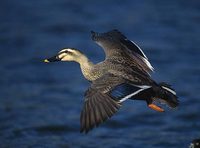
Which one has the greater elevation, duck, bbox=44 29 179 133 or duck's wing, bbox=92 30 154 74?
duck's wing, bbox=92 30 154 74

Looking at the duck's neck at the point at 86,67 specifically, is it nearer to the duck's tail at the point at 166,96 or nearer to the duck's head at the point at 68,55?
the duck's head at the point at 68,55

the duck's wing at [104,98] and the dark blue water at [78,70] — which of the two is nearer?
the duck's wing at [104,98]

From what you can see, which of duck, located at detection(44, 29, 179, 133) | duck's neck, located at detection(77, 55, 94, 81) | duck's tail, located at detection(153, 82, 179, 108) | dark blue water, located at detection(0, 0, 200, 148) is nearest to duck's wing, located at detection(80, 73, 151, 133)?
duck, located at detection(44, 29, 179, 133)

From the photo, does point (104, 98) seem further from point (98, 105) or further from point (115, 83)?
point (115, 83)

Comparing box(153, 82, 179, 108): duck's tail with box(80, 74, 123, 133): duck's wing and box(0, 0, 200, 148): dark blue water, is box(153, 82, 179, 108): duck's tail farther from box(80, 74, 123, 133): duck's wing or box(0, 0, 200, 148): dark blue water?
box(0, 0, 200, 148): dark blue water

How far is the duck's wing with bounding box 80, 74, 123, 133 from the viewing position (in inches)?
358

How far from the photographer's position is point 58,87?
50.1 feet

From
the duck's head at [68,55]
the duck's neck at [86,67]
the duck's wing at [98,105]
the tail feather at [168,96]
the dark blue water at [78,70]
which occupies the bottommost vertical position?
the duck's wing at [98,105]

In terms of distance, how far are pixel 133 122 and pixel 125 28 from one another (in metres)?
3.96

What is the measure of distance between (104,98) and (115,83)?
39cm

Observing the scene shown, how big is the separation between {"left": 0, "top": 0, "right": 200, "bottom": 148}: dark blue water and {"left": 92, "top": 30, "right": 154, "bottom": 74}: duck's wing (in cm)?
218

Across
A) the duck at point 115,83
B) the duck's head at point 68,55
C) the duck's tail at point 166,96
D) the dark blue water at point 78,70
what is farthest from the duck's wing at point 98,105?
the dark blue water at point 78,70

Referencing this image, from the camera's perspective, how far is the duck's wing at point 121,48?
10.9 metres

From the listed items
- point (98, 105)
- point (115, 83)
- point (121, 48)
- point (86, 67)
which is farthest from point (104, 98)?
point (121, 48)
